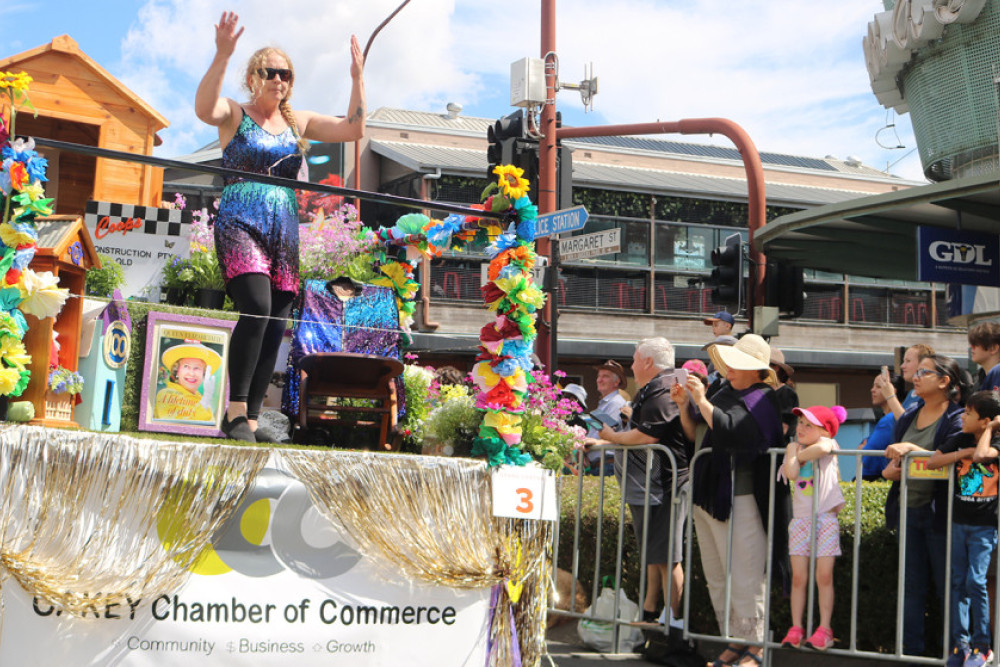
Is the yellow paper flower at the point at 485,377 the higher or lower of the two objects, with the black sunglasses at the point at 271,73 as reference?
lower

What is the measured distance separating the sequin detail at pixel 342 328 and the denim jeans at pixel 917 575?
8.76ft

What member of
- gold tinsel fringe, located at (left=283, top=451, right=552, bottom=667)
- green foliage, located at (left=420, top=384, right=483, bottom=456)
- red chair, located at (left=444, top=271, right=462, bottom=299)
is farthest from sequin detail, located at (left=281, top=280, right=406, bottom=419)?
red chair, located at (left=444, top=271, right=462, bottom=299)

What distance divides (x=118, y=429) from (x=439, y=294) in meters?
17.9

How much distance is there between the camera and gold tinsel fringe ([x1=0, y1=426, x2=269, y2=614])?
13.0ft

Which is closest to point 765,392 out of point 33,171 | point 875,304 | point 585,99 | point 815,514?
point 815,514

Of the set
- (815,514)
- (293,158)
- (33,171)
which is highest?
(293,158)

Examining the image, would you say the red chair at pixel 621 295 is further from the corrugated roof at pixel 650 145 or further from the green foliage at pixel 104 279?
the green foliage at pixel 104 279

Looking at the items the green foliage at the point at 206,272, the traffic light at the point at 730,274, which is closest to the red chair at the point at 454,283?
the traffic light at the point at 730,274

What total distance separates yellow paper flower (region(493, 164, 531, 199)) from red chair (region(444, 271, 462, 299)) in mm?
16910

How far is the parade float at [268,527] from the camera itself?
4008mm

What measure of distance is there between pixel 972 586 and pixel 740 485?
1.26m

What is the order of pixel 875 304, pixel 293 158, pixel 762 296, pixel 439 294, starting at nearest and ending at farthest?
pixel 293 158 → pixel 762 296 → pixel 439 294 → pixel 875 304

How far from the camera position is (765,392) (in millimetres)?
6199

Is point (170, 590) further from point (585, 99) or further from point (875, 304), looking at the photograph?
point (875, 304)
